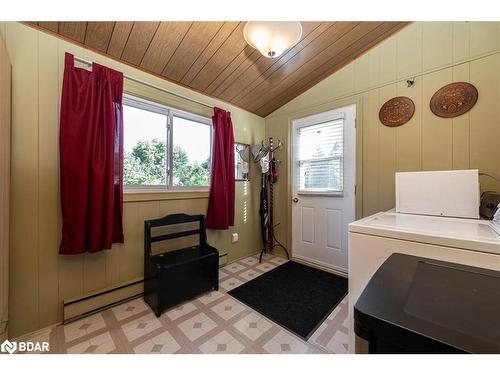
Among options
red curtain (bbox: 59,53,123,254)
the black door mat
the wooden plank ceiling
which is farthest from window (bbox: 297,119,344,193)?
red curtain (bbox: 59,53,123,254)

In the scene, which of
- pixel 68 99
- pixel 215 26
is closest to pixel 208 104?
pixel 215 26

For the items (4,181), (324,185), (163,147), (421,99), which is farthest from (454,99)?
(4,181)

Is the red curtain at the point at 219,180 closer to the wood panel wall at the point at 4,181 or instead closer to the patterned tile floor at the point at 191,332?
the patterned tile floor at the point at 191,332

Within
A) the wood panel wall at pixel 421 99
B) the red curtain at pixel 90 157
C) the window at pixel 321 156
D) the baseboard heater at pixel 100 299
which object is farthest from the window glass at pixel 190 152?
the wood panel wall at pixel 421 99

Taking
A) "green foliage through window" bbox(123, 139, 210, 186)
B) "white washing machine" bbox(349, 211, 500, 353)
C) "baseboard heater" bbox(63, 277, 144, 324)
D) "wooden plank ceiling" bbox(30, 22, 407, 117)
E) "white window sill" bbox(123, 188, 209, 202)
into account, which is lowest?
"baseboard heater" bbox(63, 277, 144, 324)

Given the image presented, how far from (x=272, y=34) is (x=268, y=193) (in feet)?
6.59

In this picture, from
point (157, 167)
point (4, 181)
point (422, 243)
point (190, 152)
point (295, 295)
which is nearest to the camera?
point (422, 243)

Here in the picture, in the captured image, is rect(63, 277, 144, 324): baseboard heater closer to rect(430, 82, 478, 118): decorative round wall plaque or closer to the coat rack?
the coat rack

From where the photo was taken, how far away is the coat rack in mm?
2822

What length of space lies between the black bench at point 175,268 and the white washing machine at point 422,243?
1.24m

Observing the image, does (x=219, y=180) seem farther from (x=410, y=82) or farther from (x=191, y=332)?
(x=410, y=82)

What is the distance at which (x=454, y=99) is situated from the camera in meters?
1.77

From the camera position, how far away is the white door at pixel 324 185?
2.37 metres
